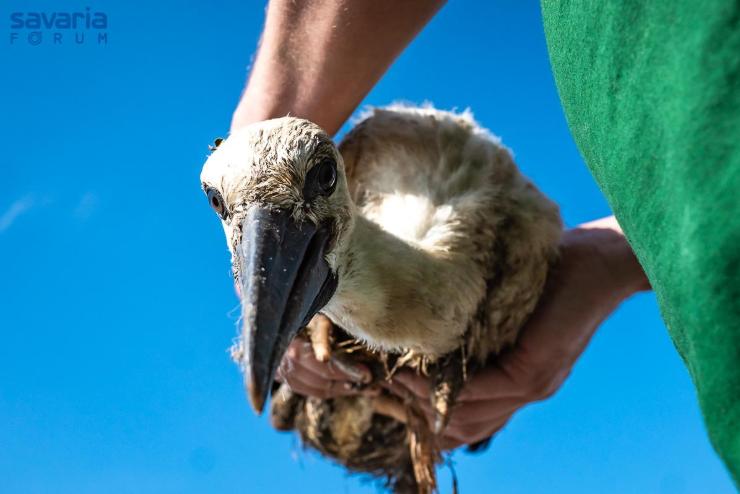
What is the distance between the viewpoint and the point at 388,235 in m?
1.87

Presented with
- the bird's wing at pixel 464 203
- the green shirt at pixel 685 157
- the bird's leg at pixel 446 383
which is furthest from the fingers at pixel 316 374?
the green shirt at pixel 685 157

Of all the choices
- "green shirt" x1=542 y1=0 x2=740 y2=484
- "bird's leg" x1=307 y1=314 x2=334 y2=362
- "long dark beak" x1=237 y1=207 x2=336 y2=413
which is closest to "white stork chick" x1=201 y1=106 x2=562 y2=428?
"long dark beak" x1=237 y1=207 x2=336 y2=413

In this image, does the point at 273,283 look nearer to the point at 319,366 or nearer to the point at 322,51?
the point at 319,366

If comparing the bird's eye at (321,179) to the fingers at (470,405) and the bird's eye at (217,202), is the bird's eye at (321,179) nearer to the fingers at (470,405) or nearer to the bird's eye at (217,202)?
the bird's eye at (217,202)

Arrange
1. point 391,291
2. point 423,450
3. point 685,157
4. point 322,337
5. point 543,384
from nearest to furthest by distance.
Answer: point 685,157
point 391,291
point 322,337
point 423,450
point 543,384

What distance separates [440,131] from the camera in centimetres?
241

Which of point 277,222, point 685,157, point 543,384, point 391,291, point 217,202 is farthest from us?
point 543,384

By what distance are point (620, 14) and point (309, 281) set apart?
86cm

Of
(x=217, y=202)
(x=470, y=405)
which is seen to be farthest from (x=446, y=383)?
(x=217, y=202)

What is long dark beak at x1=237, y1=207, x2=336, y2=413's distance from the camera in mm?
1140

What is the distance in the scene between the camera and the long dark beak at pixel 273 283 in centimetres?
114

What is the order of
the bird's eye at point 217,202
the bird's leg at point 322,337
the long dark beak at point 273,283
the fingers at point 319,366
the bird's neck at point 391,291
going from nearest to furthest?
the long dark beak at point 273,283 < the bird's eye at point 217,202 < the bird's neck at point 391,291 < the bird's leg at point 322,337 < the fingers at point 319,366

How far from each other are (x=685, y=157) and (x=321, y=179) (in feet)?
3.31

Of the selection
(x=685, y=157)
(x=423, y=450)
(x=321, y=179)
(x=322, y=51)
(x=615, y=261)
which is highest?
(x=322, y=51)
